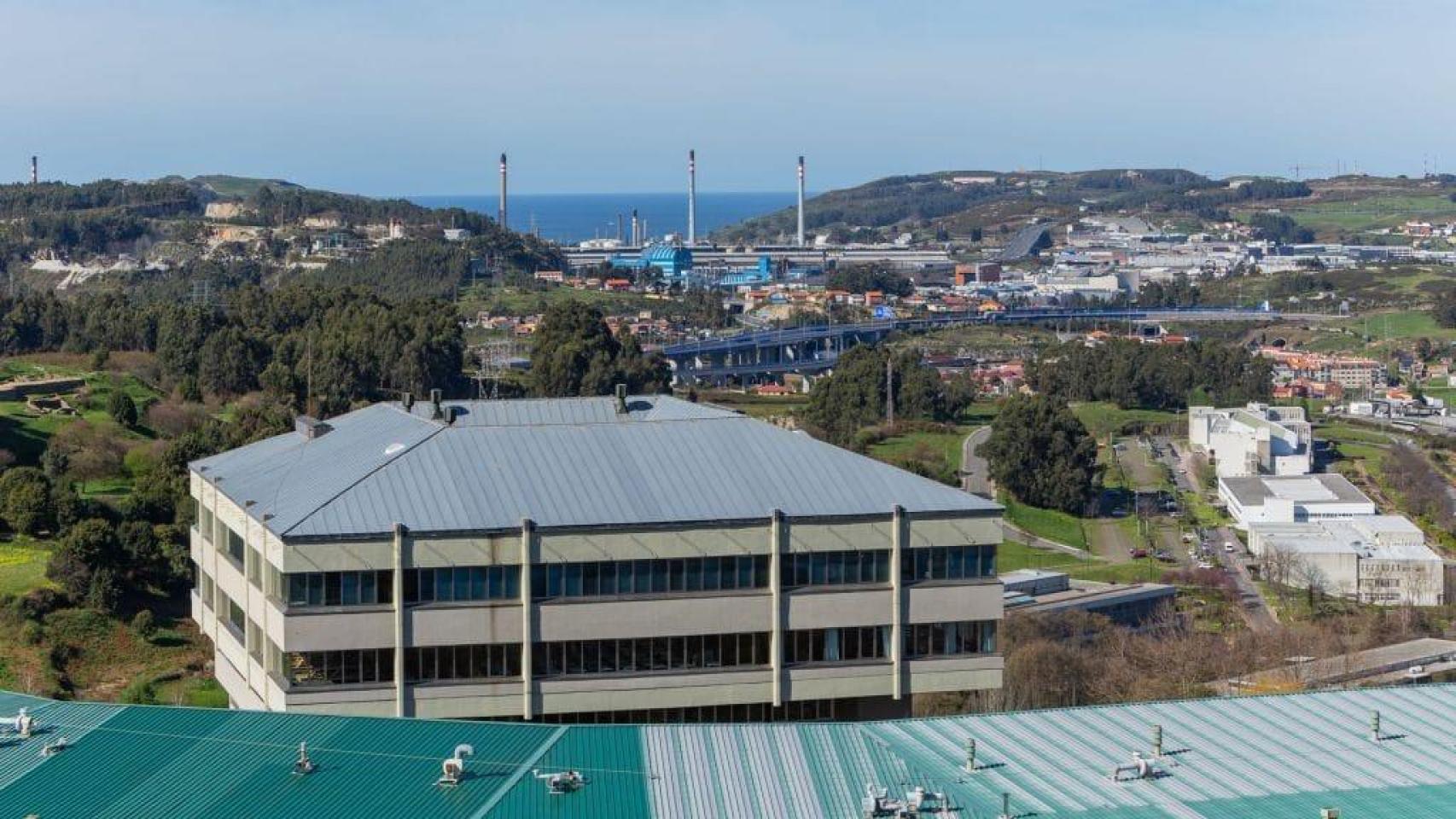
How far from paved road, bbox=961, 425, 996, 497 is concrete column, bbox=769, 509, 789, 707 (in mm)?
42845

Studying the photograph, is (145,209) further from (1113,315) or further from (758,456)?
(758,456)

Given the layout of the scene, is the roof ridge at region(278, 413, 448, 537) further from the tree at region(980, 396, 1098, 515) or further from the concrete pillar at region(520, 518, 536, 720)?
the tree at region(980, 396, 1098, 515)

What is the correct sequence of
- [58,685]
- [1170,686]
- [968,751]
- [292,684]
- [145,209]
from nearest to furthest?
[968,751] < [292,684] < [58,685] < [1170,686] < [145,209]

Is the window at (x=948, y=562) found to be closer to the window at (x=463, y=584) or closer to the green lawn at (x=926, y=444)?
the window at (x=463, y=584)

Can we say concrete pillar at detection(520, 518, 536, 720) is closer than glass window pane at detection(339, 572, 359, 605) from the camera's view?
No

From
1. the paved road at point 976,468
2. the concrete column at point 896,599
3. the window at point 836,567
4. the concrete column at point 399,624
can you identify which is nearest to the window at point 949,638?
the concrete column at point 896,599

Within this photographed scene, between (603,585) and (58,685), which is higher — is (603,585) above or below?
above

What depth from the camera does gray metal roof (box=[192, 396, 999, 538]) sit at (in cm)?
2952

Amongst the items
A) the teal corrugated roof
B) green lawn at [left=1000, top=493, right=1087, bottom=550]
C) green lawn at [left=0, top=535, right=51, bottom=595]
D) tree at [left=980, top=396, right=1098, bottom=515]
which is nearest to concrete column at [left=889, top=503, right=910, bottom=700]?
the teal corrugated roof

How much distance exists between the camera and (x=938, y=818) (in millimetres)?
20844

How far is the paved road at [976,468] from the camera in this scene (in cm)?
7744

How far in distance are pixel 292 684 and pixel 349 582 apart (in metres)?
1.53

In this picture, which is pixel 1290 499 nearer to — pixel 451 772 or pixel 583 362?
pixel 583 362

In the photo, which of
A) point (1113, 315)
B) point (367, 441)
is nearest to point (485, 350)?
point (367, 441)
